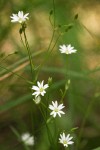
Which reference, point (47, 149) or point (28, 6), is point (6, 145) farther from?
point (28, 6)

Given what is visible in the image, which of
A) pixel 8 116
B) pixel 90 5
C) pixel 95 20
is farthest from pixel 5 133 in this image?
pixel 95 20

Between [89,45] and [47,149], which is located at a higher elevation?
[89,45]

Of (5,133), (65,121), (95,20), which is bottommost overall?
(65,121)

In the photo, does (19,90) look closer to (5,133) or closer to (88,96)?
(5,133)

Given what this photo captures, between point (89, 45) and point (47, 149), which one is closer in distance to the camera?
point (47, 149)

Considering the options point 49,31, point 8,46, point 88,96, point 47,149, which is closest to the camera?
point 47,149

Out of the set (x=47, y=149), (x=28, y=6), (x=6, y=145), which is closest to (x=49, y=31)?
(x=28, y=6)

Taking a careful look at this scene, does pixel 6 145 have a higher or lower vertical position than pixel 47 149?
higher

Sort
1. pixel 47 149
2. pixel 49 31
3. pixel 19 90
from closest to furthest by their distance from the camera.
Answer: pixel 47 149 < pixel 19 90 < pixel 49 31

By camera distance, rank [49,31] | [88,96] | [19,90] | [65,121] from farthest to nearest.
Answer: [49,31] < [88,96] < [19,90] < [65,121]
